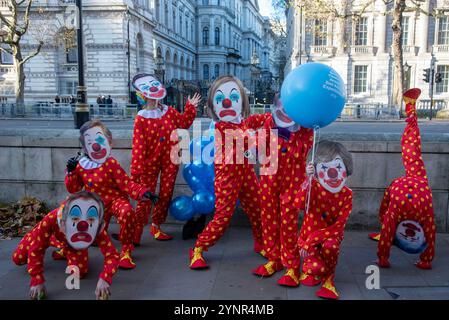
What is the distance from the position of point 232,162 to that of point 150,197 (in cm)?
88

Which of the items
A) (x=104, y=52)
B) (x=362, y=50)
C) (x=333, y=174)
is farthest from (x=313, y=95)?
(x=104, y=52)

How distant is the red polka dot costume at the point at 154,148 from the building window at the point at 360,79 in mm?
35816

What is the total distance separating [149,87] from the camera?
4.92 metres

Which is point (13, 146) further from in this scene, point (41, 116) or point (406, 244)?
point (41, 116)

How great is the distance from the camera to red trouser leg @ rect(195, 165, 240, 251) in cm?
432

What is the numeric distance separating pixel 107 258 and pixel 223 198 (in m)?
1.25

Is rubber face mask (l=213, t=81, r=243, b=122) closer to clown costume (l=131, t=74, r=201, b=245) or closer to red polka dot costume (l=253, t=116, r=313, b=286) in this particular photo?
red polka dot costume (l=253, t=116, r=313, b=286)

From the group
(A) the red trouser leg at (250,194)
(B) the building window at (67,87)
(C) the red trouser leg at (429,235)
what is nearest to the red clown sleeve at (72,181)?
(A) the red trouser leg at (250,194)

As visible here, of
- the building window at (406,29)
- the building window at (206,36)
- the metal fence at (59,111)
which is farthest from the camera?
the building window at (206,36)

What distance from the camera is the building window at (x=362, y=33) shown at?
3794cm

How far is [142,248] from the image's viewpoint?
5.08m

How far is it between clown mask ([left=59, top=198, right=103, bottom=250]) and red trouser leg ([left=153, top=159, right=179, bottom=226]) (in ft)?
4.45

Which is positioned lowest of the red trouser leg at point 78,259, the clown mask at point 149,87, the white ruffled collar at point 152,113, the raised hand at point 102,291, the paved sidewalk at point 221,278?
the paved sidewalk at point 221,278

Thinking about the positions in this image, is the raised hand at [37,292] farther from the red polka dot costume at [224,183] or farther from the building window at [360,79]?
the building window at [360,79]
